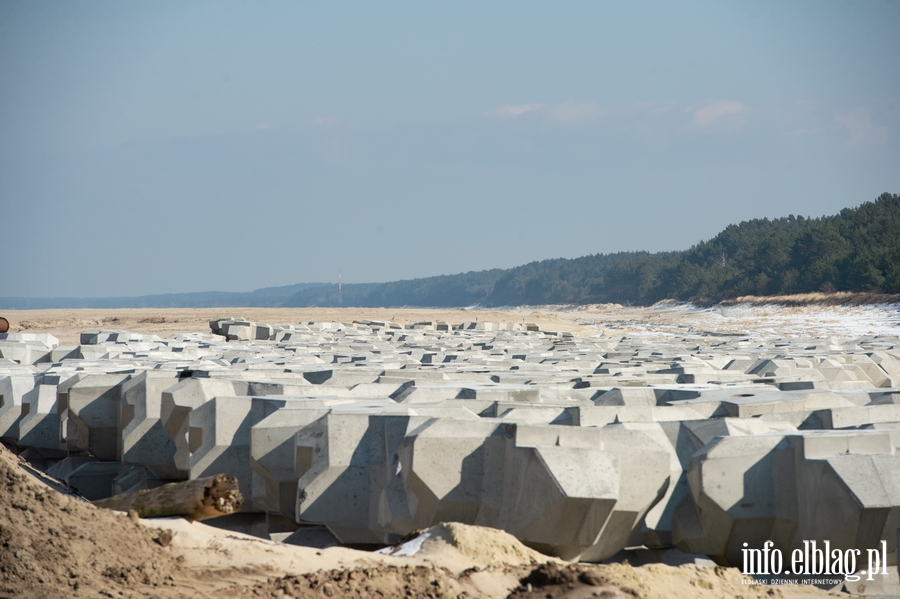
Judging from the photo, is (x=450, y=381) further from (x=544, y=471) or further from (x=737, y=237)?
(x=737, y=237)

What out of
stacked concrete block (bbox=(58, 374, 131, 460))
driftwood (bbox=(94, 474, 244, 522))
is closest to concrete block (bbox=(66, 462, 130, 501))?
stacked concrete block (bbox=(58, 374, 131, 460))

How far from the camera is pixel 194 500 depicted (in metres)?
3.69

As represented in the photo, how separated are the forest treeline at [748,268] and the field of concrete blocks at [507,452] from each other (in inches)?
1394

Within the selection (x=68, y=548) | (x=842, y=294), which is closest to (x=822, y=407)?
(x=68, y=548)

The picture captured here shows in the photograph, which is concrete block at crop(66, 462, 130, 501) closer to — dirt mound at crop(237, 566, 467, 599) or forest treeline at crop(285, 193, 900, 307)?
dirt mound at crop(237, 566, 467, 599)

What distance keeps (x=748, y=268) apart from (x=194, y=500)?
55985 mm

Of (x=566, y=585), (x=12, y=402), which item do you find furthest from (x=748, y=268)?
(x=566, y=585)

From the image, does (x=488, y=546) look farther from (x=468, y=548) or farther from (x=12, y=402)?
(x=12, y=402)

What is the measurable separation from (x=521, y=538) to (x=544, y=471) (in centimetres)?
39

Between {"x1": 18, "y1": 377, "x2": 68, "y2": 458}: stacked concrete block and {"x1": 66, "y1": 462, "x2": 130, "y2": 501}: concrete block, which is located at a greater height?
{"x1": 18, "y1": 377, "x2": 68, "y2": 458}: stacked concrete block

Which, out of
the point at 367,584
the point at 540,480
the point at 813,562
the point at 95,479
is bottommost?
the point at 95,479

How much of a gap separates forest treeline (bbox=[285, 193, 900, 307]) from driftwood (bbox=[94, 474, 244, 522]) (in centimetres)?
3802

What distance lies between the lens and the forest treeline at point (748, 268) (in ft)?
136

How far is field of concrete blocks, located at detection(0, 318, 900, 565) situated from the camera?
3.69m
